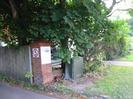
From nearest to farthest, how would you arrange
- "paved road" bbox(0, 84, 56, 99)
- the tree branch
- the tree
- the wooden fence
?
"paved road" bbox(0, 84, 56, 99) < the tree < the wooden fence < the tree branch

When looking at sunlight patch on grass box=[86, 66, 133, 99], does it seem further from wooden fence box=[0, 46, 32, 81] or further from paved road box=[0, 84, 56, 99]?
wooden fence box=[0, 46, 32, 81]

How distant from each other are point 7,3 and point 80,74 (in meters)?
4.47

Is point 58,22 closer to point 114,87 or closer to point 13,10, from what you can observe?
point 13,10

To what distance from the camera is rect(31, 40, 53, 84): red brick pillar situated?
880 centimetres

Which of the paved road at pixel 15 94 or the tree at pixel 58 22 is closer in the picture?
the paved road at pixel 15 94

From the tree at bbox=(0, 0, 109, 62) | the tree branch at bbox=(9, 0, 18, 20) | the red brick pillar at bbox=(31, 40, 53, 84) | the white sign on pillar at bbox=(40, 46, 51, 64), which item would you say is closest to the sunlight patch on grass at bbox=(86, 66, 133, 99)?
the tree at bbox=(0, 0, 109, 62)

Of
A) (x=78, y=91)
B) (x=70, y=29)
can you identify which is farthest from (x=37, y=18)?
(x=78, y=91)

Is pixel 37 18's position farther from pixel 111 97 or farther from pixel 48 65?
pixel 111 97

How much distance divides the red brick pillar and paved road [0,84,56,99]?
943 millimetres

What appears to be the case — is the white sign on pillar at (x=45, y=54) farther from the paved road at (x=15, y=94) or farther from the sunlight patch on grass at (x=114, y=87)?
the sunlight patch on grass at (x=114, y=87)

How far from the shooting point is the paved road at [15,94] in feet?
24.1

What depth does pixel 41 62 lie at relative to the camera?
28.9ft

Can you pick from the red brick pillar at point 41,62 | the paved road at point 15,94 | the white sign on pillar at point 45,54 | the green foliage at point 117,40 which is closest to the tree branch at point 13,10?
the red brick pillar at point 41,62

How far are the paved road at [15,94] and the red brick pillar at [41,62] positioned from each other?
3.09 feet
